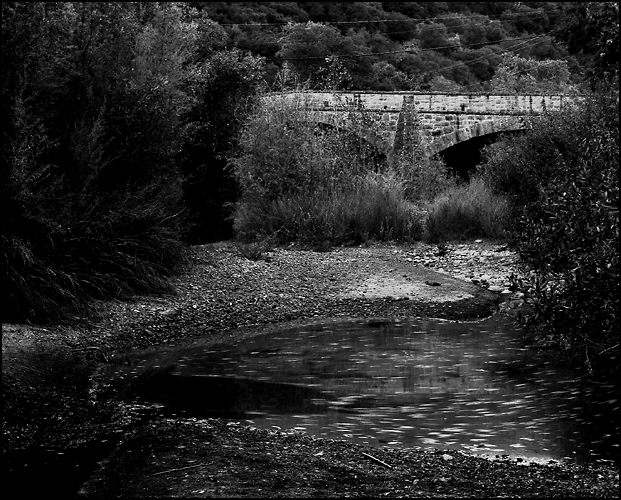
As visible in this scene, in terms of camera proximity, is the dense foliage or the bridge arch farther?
the bridge arch

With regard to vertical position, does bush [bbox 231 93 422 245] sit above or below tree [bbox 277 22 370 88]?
below

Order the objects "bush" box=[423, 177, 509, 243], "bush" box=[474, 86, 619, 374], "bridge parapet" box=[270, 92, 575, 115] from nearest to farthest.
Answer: "bush" box=[474, 86, 619, 374] → "bush" box=[423, 177, 509, 243] → "bridge parapet" box=[270, 92, 575, 115]

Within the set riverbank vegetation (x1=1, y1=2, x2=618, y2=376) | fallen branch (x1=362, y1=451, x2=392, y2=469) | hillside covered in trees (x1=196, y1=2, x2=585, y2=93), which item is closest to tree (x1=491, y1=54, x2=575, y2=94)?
hillside covered in trees (x1=196, y1=2, x2=585, y2=93)

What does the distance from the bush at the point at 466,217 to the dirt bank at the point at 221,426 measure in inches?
131

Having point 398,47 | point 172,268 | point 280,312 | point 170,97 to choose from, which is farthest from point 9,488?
point 398,47

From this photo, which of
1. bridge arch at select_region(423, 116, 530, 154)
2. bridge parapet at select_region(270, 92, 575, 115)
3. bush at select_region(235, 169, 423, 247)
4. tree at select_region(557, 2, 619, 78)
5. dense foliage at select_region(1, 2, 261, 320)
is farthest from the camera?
bridge arch at select_region(423, 116, 530, 154)

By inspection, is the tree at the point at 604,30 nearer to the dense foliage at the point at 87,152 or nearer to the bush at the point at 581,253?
the bush at the point at 581,253

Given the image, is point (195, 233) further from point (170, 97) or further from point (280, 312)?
point (280, 312)

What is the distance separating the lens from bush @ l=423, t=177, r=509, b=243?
52.9ft

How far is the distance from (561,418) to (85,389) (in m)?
3.99

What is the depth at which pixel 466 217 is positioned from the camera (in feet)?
54.1

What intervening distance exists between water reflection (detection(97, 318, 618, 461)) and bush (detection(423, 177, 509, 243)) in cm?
600

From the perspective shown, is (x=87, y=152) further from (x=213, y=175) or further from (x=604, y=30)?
(x=604, y=30)

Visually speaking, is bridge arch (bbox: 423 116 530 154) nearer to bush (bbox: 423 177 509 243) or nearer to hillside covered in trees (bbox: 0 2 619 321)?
hillside covered in trees (bbox: 0 2 619 321)
